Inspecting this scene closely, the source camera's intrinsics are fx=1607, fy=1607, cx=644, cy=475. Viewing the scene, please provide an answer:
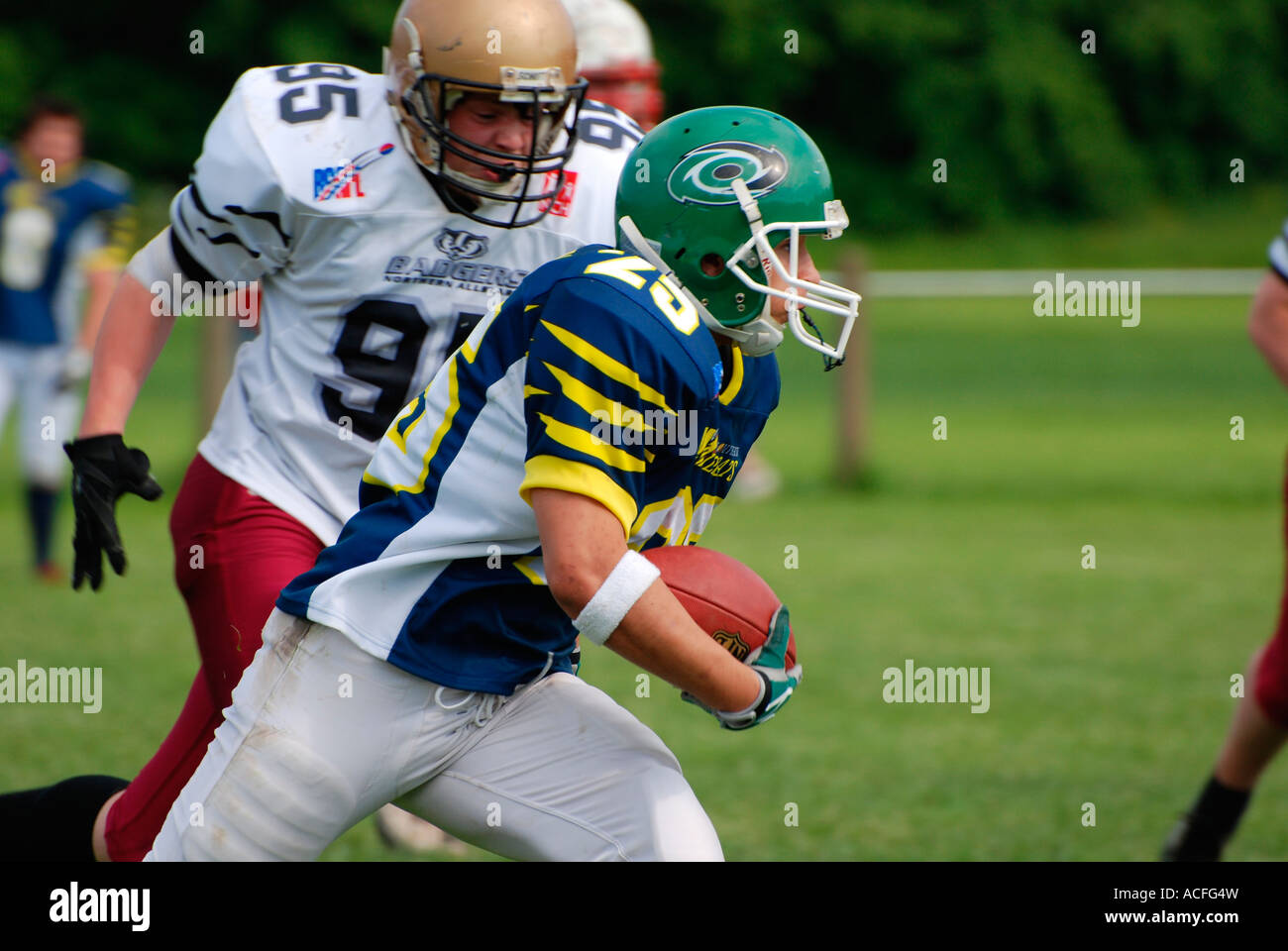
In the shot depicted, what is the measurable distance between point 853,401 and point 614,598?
26.0 feet

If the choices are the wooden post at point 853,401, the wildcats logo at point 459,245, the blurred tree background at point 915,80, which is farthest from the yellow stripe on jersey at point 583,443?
the blurred tree background at point 915,80

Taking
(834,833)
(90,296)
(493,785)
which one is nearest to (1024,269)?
(90,296)

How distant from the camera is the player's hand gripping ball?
8.29 feet

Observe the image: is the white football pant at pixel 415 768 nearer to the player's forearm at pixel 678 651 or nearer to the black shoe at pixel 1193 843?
the player's forearm at pixel 678 651

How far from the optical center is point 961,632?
6.55m

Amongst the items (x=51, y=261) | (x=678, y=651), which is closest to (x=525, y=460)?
(x=678, y=651)

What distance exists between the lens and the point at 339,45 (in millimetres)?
26172

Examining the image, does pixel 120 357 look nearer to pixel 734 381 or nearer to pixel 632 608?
pixel 734 381

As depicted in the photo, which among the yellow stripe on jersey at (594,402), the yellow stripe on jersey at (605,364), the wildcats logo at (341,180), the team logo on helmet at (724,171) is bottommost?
the yellow stripe on jersey at (594,402)

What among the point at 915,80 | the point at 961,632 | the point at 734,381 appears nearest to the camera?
the point at 734,381

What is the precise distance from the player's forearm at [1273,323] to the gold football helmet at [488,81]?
180cm

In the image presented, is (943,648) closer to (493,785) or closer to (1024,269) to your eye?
(493,785)

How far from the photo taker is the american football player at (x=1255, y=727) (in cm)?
380

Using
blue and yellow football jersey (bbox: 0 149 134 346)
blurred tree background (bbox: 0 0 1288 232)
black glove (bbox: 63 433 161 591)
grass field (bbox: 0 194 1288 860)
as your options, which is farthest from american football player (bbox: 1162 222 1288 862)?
blurred tree background (bbox: 0 0 1288 232)
